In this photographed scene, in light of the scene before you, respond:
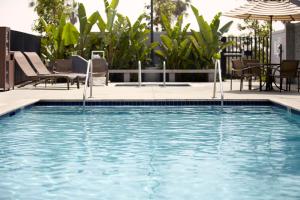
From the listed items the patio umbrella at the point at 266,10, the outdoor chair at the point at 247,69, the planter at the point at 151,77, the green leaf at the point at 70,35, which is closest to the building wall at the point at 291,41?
the patio umbrella at the point at 266,10

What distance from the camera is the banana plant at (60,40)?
23.2m

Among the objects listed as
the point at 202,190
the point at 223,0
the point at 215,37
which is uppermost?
the point at 223,0

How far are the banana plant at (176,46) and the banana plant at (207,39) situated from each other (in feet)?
1.21

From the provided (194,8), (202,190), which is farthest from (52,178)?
(194,8)

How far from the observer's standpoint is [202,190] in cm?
582

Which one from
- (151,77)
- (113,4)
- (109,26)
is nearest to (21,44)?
(109,26)

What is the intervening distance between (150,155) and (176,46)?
1659 centimetres

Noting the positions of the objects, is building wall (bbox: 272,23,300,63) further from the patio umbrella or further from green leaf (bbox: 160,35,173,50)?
green leaf (bbox: 160,35,173,50)

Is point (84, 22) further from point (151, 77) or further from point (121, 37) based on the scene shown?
point (151, 77)

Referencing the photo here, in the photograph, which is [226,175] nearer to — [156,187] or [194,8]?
[156,187]

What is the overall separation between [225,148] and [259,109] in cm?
532

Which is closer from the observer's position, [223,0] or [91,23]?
[91,23]

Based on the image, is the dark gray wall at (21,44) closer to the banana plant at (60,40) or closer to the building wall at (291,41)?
the banana plant at (60,40)

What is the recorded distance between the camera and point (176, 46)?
24250 millimetres
